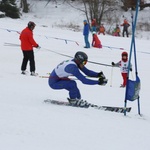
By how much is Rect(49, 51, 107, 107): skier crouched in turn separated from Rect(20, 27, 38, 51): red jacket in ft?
12.6

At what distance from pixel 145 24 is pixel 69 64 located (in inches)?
1112

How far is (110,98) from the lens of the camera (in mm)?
8703

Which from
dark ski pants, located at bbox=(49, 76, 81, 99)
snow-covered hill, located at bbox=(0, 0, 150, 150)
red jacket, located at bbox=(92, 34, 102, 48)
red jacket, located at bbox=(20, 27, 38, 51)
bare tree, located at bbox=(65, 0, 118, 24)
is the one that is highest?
bare tree, located at bbox=(65, 0, 118, 24)

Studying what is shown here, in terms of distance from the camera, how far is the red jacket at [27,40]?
10.7 meters

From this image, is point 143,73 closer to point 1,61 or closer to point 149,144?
point 1,61

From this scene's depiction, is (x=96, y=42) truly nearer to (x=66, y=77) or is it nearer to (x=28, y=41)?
(x=28, y=41)

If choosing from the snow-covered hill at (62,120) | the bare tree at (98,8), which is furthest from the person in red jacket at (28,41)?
the bare tree at (98,8)

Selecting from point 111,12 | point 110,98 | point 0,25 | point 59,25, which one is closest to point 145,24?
point 111,12

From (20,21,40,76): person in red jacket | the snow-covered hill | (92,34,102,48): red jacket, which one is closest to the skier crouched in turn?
the snow-covered hill

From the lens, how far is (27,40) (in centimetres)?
1077

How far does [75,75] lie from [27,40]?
450 cm

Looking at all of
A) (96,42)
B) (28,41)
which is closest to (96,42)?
(96,42)

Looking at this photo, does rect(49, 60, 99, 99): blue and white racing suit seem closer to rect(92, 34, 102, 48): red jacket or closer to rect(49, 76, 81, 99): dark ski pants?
rect(49, 76, 81, 99): dark ski pants

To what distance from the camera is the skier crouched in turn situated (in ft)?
21.8
